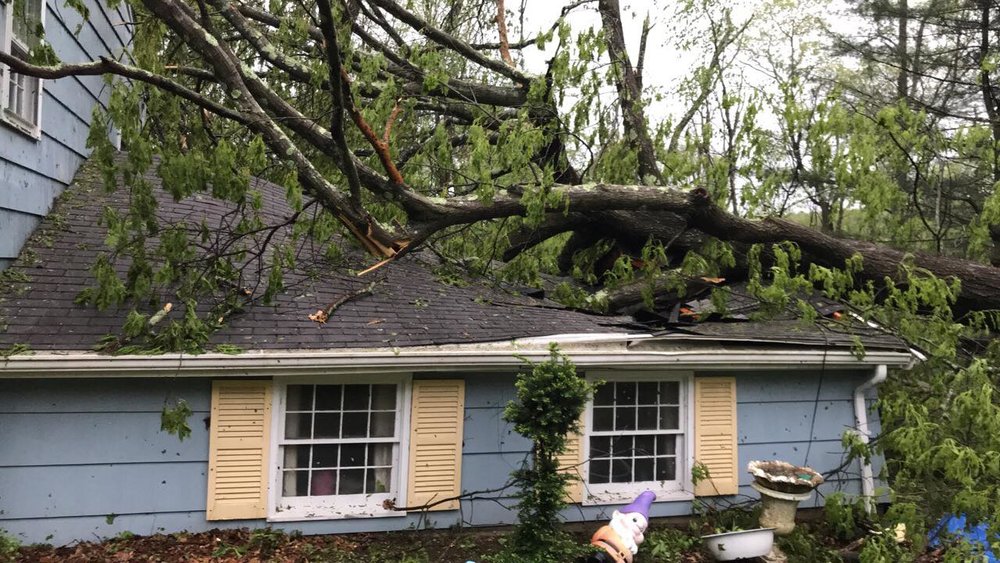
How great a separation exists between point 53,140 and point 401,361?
13.6ft

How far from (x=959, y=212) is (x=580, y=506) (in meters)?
11.9

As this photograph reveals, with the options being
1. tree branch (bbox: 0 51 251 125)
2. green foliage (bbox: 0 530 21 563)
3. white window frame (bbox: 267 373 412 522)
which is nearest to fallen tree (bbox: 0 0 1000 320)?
tree branch (bbox: 0 51 251 125)

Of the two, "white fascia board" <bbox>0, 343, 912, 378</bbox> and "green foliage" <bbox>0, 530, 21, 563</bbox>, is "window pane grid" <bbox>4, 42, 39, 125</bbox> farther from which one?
"green foliage" <bbox>0, 530, 21, 563</bbox>

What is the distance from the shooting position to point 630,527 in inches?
201

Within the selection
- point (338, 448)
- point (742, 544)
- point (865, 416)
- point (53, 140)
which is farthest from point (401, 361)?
point (865, 416)

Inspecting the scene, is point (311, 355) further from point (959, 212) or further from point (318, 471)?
point (959, 212)

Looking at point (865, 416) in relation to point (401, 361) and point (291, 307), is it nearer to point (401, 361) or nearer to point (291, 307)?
point (401, 361)

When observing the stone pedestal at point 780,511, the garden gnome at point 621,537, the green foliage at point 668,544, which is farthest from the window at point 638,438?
the garden gnome at point 621,537

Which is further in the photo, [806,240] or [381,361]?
[806,240]

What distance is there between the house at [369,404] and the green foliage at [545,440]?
0.69 meters

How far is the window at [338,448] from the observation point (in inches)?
219

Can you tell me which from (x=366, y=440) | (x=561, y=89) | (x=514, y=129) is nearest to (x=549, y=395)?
(x=366, y=440)

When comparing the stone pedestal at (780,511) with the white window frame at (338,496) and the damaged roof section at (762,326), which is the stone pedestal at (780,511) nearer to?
the damaged roof section at (762,326)

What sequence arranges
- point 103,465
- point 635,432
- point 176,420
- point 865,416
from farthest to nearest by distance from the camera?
1. point 865,416
2. point 635,432
3. point 103,465
4. point 176,420
